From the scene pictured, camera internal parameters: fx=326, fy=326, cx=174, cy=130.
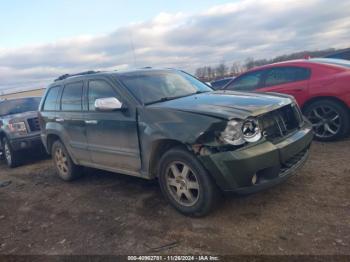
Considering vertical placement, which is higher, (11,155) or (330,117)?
(330,117)

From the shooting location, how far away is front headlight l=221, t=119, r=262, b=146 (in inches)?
132

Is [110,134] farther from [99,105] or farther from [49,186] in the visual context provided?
[49,186]

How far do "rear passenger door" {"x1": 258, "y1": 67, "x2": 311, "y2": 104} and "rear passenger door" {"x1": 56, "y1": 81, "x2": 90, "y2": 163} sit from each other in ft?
12.7

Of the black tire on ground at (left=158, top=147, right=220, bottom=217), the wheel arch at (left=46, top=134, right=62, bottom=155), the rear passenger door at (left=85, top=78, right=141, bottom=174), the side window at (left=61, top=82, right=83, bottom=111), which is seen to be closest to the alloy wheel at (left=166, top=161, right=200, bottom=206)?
the black tire on ground at (left=158, top=147, right=220, bottom=217)

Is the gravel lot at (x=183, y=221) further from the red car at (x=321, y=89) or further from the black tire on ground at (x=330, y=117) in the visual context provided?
the red car at (x=321, y=89)

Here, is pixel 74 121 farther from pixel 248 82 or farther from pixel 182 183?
pixel 248 82

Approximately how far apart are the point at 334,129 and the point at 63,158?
502 cm

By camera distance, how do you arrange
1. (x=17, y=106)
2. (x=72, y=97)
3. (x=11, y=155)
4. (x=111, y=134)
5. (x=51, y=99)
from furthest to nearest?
(x=17, y=106), (x=11, y=155), (x=51, y=99), (x=72, y=97), (x=111, y=134)

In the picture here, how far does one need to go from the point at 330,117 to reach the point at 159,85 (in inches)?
133

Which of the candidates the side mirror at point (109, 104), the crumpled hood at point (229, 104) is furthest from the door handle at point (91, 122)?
the crumpled hood at point (229, 104)

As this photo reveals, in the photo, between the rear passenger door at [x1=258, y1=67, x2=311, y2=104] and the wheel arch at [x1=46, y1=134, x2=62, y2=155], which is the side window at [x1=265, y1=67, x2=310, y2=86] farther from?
the wheel arch at [x1=46, y1=134, x2=62, y2=155]

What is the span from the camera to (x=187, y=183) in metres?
3.70

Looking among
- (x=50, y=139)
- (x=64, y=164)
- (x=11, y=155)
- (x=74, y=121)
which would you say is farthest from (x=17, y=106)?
(x=74, y=121)

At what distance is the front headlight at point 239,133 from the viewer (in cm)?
335
